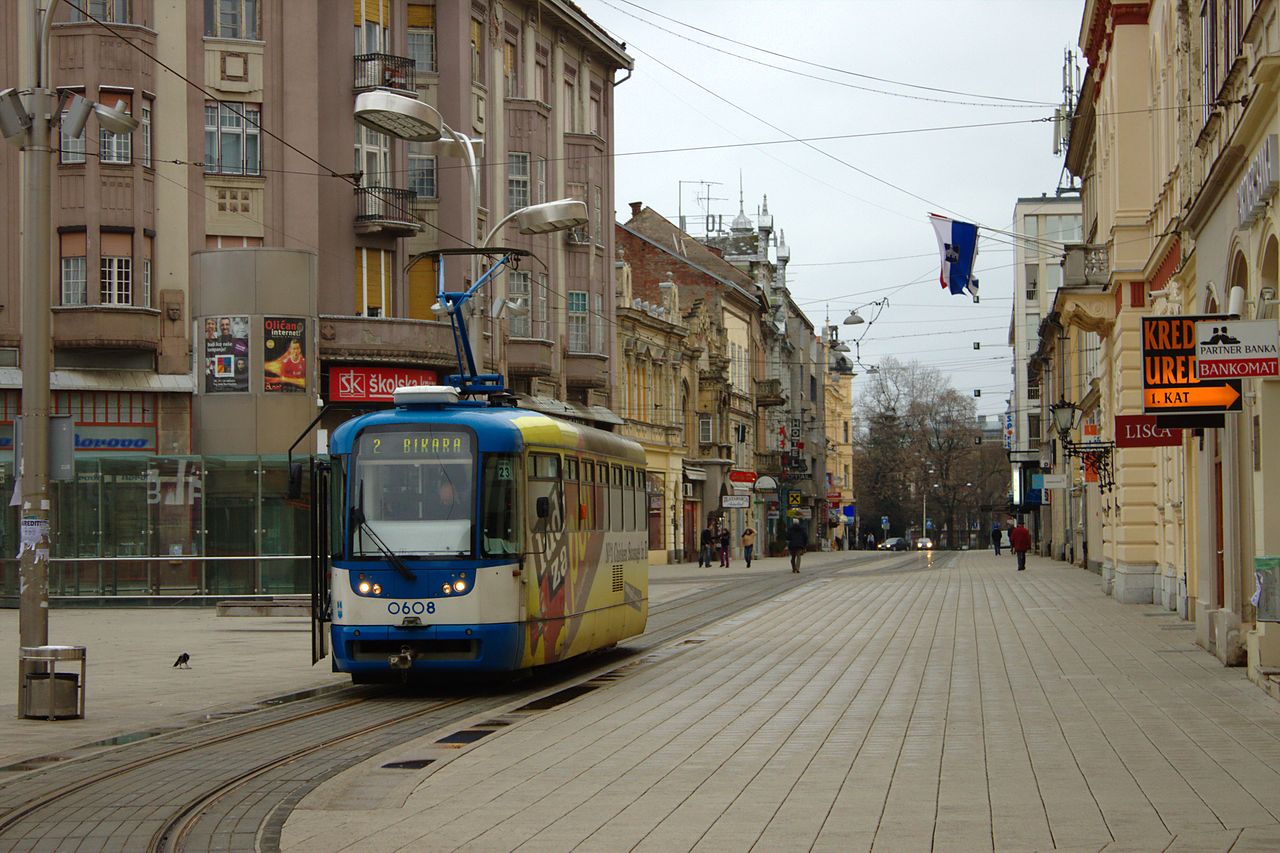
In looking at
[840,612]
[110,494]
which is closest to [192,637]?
[110,494]

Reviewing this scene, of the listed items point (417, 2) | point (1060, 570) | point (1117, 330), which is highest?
point (417, 2)

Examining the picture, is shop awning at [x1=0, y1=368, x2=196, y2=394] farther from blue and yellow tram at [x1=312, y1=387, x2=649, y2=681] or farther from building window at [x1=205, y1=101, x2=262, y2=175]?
blue and yellow tram at [x1=312, y1=387, x2=649, y2=681]

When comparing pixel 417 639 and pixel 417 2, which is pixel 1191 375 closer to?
pixel 417 639

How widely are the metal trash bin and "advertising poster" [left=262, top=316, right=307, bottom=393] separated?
943 inches

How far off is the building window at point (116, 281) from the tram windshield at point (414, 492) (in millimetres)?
21506

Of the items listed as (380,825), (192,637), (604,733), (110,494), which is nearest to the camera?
(380,825)

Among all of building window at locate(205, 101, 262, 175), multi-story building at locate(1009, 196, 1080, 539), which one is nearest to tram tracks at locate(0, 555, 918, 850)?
building window at locate(205, 101, 262, 175)

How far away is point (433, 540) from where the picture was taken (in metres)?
17.0

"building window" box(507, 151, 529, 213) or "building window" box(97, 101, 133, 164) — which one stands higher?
"building window" box(507, 151, 529, 213)

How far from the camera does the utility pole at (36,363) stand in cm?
1525

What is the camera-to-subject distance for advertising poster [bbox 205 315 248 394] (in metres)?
38.3

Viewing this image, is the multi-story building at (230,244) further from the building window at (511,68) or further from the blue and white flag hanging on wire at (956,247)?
the blue and white flag hanging on wire at (956,247)

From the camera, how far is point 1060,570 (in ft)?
183

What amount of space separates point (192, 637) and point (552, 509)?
34.2 feet
